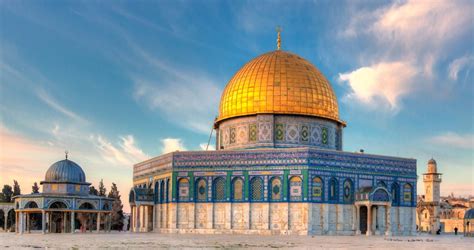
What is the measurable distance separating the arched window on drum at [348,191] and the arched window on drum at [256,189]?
5186 mm

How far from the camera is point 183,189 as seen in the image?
131ft

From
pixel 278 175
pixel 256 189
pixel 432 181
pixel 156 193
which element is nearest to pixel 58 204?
pixel 156 193

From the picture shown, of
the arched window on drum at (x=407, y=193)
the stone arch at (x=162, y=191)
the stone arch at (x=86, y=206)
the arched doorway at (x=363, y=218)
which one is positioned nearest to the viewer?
the arched doorway at (x=363, y=218)

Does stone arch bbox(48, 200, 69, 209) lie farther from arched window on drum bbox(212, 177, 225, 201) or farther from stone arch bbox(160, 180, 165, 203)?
arched window on drum bbox(212, 177, 225, 201)

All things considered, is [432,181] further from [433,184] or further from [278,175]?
[278,175]

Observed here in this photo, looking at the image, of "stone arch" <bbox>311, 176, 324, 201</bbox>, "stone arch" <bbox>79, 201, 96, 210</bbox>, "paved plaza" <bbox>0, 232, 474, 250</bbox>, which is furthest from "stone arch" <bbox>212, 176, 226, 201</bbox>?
"paved plaza" <bbox>0, 232, 474, 250</bbox>

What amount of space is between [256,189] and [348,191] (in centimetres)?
574

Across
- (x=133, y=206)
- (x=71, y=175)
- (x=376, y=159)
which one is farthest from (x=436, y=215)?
(x=71, y=175)

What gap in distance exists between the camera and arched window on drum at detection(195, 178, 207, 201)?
39.6 metres

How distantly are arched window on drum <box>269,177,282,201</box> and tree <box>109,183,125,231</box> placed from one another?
21614mm

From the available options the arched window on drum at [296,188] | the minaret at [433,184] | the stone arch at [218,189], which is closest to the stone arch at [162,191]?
the stone arch at [218,189]

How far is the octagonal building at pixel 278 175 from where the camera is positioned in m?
38.0

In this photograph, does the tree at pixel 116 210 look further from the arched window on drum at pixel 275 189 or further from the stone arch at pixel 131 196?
the arched window on drum at pixel 275 189

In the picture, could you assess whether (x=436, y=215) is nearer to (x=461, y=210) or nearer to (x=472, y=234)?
(x=472, y=234)
